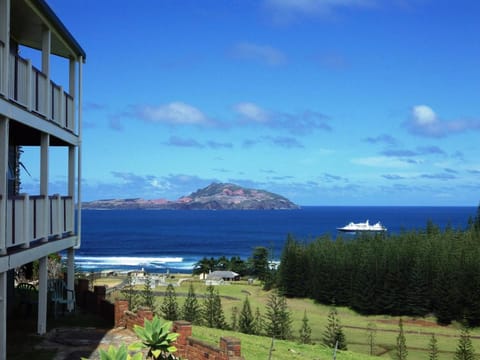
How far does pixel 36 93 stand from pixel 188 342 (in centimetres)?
525

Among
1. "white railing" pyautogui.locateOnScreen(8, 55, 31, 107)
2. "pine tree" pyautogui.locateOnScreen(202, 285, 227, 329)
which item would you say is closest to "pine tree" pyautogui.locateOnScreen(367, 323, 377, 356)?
"pine tree" pyautogui.locateOnScreen(202, 285, 227, 329)

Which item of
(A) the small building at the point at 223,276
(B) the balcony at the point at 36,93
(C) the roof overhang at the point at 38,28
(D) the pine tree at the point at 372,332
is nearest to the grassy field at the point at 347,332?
(D) the pine tree at the point at 372,332

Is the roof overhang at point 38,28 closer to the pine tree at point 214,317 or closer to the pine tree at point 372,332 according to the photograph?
the pine tree at point 214,317

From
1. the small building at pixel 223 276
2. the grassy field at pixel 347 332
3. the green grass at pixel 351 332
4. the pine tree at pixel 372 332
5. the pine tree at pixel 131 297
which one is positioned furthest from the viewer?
the small building at pixel 223 276

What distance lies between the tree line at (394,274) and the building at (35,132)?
2548 cm

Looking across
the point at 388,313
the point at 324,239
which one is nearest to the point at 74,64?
the point at 388,313

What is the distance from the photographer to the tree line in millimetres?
36250

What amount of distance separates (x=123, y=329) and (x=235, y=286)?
38079mm

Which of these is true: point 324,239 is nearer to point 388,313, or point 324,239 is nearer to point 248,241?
point 388,313

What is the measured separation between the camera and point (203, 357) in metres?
10.3

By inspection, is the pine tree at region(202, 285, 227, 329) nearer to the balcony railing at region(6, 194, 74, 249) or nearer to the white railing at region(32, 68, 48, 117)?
the balcony railing at region(6, 194, 74, 249)

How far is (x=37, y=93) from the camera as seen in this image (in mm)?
11500

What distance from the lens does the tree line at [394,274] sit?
119 ft

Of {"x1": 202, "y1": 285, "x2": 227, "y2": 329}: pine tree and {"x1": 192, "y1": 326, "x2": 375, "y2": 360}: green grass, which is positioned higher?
{"x1": 192, "y1": 326, "x2": 375, "y2": 360}: green grass
